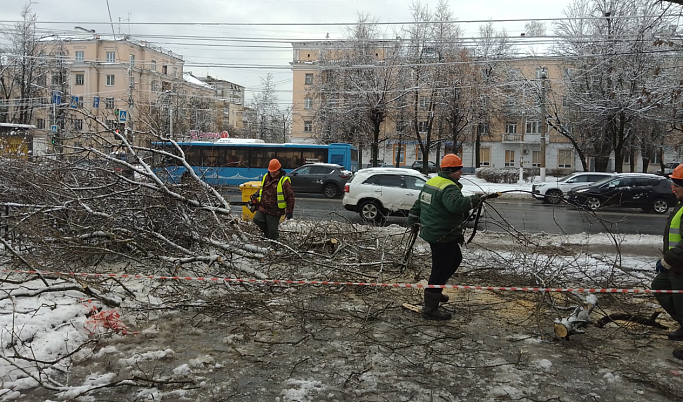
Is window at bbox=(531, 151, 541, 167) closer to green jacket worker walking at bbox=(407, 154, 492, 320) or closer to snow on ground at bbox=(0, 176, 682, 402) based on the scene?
snow on ground at bbox=(0, 176, 682, 402)

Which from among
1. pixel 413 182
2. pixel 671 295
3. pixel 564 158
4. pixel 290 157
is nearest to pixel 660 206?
pixel 413 182

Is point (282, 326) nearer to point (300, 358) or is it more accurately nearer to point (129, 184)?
point (300, 358)

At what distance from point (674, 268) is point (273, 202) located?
5209 mm

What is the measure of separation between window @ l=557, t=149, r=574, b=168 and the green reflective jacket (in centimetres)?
5315

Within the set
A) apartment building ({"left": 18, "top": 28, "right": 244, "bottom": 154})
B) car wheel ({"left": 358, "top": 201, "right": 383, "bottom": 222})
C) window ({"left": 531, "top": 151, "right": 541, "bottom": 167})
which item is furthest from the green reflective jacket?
window ({"left": 531, "top": 151, "right": 541, "bottom": 167})

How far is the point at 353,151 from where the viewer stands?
29.0 metres

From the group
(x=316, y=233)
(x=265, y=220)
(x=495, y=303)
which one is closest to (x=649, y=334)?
(x=495, y=303)

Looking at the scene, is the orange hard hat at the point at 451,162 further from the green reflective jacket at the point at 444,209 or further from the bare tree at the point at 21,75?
the bare tree at the point at 21,75

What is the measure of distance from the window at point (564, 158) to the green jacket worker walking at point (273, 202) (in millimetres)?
51649

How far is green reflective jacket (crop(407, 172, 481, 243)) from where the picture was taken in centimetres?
497

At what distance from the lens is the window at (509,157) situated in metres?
57.1

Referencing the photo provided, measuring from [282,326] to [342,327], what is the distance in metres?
0.59

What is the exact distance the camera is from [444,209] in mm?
5164

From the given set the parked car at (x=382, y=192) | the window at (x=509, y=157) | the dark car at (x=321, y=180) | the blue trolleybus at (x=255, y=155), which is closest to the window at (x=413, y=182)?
the parked car at (x=382, y=192)
